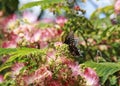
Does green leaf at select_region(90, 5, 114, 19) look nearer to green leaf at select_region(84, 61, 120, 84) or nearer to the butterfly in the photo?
the butterfly

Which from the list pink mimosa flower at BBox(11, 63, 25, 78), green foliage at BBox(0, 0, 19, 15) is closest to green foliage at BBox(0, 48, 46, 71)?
pink mimosa flower at BBox(11, 63, 25, 78)

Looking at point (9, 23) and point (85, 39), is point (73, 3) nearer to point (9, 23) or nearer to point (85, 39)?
point (85, 39)

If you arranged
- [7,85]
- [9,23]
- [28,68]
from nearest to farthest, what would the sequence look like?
1. [28,68]
2. [7,85]
3. [9,23]

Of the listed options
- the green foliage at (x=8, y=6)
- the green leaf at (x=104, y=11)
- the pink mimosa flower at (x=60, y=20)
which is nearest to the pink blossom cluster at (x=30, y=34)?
the pink mimosa flower at (x=60, y=20)

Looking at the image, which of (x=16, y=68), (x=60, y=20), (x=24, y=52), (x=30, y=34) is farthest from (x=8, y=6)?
(x=24, y=52)

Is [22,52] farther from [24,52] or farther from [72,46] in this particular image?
[72,46]

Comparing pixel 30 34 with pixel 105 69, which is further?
pixel 30 34

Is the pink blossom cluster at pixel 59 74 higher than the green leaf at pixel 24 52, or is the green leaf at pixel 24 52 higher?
the green leaf at pixel 24 52

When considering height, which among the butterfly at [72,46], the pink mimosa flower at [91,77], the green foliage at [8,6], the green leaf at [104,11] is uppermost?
the green foliage at [8,6]

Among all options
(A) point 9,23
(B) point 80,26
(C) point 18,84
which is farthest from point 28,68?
(A) point 9,23

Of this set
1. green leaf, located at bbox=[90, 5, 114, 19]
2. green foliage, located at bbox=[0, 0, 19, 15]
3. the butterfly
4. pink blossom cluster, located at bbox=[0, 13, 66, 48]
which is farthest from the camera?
green foliage, located at bbox=[0, 0, 19, 15]

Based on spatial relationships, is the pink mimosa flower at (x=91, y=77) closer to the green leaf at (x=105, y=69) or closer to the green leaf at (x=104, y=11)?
the green leaf at (x=105, y=69)
